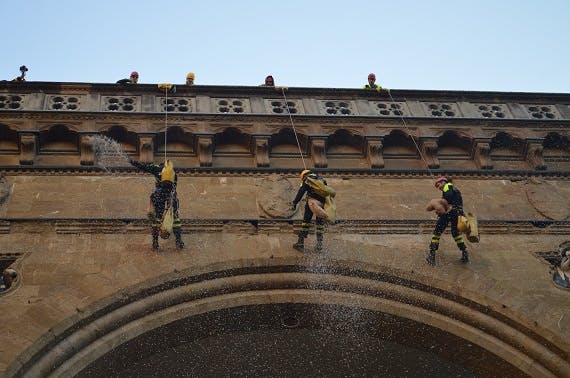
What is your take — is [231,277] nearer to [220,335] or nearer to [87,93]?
[220,335]

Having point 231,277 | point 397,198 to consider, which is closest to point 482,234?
point 397,198

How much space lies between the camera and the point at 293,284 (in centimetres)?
1027

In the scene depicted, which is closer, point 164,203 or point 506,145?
point 164,203

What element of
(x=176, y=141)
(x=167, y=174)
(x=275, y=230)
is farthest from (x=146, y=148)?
(x=275, y=230)

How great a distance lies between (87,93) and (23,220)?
3235mm

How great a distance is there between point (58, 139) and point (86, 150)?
66cm

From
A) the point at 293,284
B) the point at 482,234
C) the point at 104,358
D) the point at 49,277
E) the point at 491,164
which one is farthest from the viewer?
the point at 491,164

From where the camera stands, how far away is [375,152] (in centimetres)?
1273

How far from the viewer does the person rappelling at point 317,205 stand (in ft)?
33.4

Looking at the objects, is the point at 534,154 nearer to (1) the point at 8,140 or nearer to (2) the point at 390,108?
(2) the point at 390,108

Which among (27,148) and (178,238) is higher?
(27,148)

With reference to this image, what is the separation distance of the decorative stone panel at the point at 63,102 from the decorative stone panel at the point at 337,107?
424 cm

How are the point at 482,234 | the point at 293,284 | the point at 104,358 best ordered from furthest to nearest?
1. the point at 482,234
2. the point at 293,284
3. the point at 104,358

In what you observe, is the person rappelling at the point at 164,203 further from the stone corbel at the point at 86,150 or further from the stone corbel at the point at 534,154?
the stone corbel at the point at 534,154
